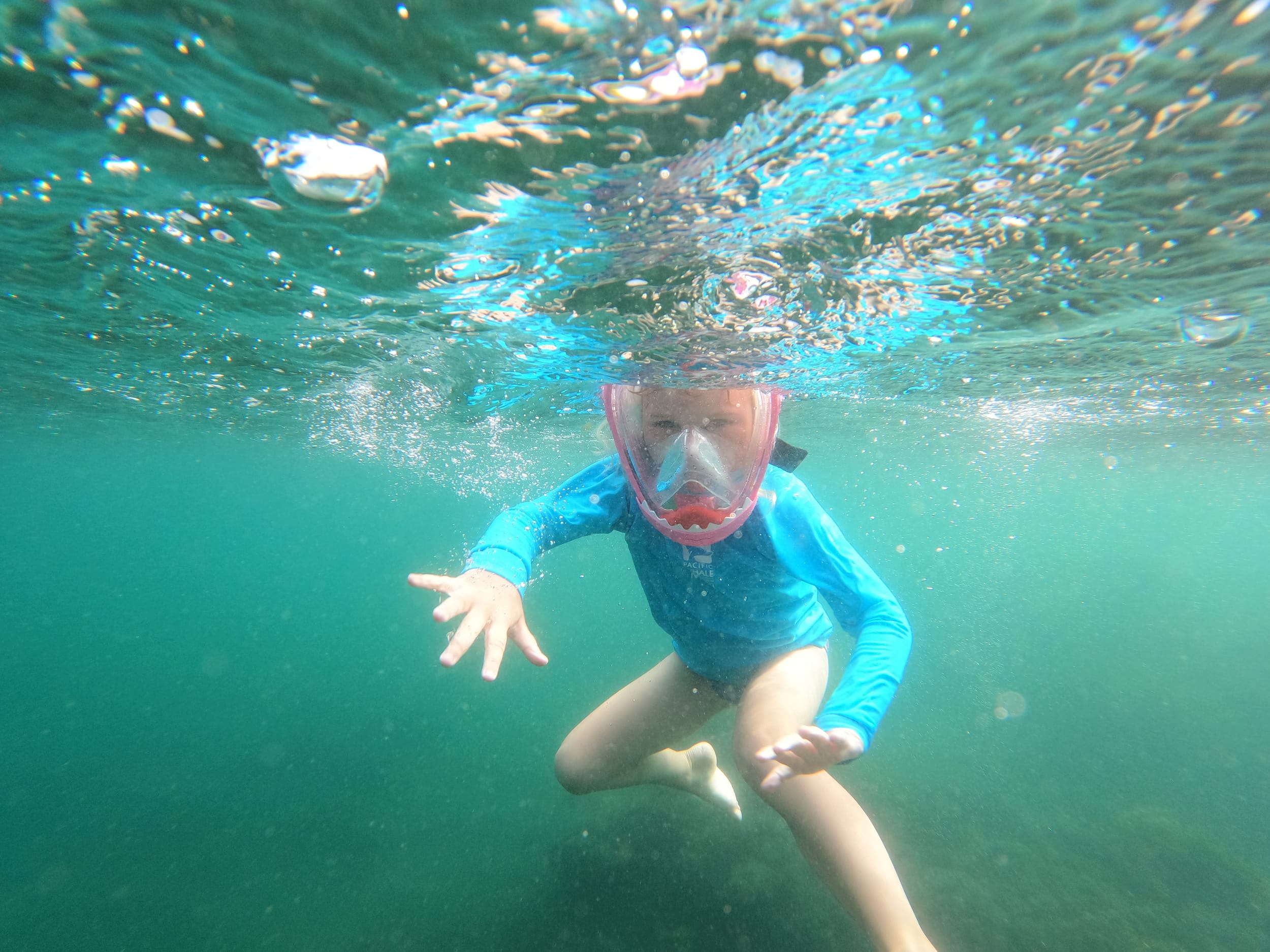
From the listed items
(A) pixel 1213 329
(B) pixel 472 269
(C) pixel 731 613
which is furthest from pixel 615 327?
(A) pixel 1213 329

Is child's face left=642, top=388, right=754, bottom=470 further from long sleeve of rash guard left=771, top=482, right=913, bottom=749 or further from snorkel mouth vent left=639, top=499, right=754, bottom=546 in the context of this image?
long sleeve of rash guard left=771, top=482, right=913, bottom=749

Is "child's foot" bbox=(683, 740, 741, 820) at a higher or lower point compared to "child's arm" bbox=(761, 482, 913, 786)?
lower

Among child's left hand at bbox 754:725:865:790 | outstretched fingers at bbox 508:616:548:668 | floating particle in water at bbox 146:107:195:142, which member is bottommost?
child's left hand at bbox 754:725:865:790

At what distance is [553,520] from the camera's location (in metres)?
4.88

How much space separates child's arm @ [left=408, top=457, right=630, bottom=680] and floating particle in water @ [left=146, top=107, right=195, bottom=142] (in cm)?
362

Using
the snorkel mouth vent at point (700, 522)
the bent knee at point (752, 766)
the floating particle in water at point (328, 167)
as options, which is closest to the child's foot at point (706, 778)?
the bent knee at point (752, 766)

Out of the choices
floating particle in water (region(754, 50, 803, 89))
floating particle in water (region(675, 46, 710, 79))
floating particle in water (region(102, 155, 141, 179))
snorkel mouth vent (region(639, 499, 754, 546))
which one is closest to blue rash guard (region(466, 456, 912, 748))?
snorkel mouth vent (region(639, 499, 754, 546))

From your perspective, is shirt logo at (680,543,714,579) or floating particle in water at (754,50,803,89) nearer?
floating particle in water at (754,50,803,89)

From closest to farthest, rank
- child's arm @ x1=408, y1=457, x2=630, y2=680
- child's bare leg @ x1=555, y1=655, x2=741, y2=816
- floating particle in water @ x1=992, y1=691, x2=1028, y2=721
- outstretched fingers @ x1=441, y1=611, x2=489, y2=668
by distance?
outstretched fingers @ x1=441, y1=611, x2=489, y2=668 < child's arm @ x1=408, y1=457, x2=630, y2=680 < child's bare leg @ x1=555, y1=655, x2=741, y2=816 < floating particle in water @ x1=992, y1=691, x2=1028, y2=721

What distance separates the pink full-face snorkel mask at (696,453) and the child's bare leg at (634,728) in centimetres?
204

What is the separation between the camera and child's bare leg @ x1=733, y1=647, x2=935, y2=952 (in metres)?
3.18

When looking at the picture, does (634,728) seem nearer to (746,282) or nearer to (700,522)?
(700,522)

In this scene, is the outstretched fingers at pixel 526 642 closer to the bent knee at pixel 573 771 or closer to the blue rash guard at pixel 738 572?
the blue rash guard at pixel 738 572

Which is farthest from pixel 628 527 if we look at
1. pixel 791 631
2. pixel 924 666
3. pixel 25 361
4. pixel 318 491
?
pixel 318 491
